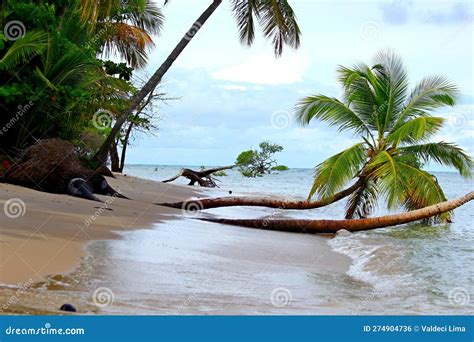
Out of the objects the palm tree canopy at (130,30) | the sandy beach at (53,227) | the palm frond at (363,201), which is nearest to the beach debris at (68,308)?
the sandy beach at (53,227)

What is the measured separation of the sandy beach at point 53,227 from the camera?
19.3ft

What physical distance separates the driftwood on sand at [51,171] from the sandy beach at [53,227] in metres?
0.76

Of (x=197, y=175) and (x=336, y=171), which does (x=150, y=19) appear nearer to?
(x=197, y=175)

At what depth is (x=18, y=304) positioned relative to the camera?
4391mm

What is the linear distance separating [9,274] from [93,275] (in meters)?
0.74

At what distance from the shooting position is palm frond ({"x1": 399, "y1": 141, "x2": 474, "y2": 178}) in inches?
588

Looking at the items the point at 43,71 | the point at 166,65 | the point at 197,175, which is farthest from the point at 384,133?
the point at 197,175

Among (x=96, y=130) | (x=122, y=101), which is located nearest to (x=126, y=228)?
(x=96, y=130)

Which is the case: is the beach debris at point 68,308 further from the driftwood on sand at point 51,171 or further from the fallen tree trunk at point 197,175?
the fallen tree trunk at point 197,175

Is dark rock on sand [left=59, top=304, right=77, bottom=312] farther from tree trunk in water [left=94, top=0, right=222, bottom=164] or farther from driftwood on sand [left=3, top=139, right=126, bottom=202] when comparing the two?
tree trunk in water [left=94, top=0, right=222, bottom=164]

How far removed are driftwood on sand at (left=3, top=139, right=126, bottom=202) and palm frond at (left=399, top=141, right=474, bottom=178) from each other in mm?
7446

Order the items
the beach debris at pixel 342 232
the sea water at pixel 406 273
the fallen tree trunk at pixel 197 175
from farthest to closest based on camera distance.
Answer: the fallen tree trunk at pixel 197 175 → the beach debris at pixel 342 232 → the sea water at pixel 406 273

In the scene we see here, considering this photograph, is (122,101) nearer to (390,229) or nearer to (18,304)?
(390,229)

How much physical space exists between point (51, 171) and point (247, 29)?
8.30 meters
